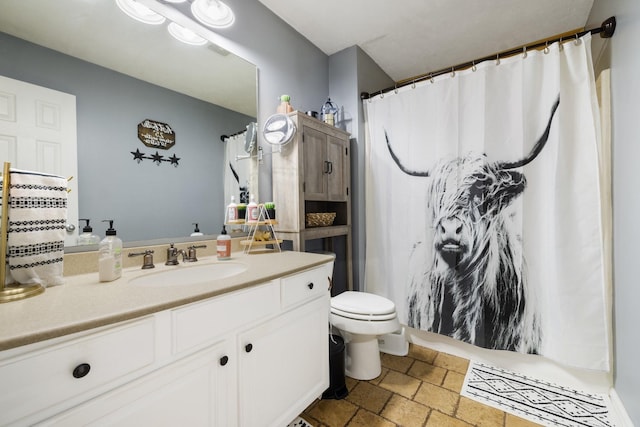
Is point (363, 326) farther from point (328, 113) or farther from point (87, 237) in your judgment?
point (328, 113)

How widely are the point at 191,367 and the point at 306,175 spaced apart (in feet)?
4.05

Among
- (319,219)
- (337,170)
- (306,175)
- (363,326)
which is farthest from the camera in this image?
(337,170)

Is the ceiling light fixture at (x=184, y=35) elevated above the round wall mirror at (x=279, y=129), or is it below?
above

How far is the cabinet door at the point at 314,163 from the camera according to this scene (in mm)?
1757

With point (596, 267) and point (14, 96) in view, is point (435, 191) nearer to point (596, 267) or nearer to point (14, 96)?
point (596, 267)

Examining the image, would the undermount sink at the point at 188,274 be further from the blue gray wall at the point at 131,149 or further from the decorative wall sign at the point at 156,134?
the decorative wall sign at the point at 156,134

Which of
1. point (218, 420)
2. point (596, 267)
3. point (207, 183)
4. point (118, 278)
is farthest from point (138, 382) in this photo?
point (596, 267)

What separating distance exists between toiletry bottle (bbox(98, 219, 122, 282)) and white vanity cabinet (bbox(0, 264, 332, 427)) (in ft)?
1.30

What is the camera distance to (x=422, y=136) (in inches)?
78.8

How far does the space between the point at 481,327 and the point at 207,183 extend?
6.49 ft

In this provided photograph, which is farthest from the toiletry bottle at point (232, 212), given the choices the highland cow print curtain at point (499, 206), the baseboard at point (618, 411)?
the baseboard at point (618, 411)

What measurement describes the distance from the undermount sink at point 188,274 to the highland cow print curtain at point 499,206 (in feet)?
4.25

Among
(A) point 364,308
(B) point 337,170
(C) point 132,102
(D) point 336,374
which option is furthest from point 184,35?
(D) point 336,374

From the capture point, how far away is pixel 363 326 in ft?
5.09
